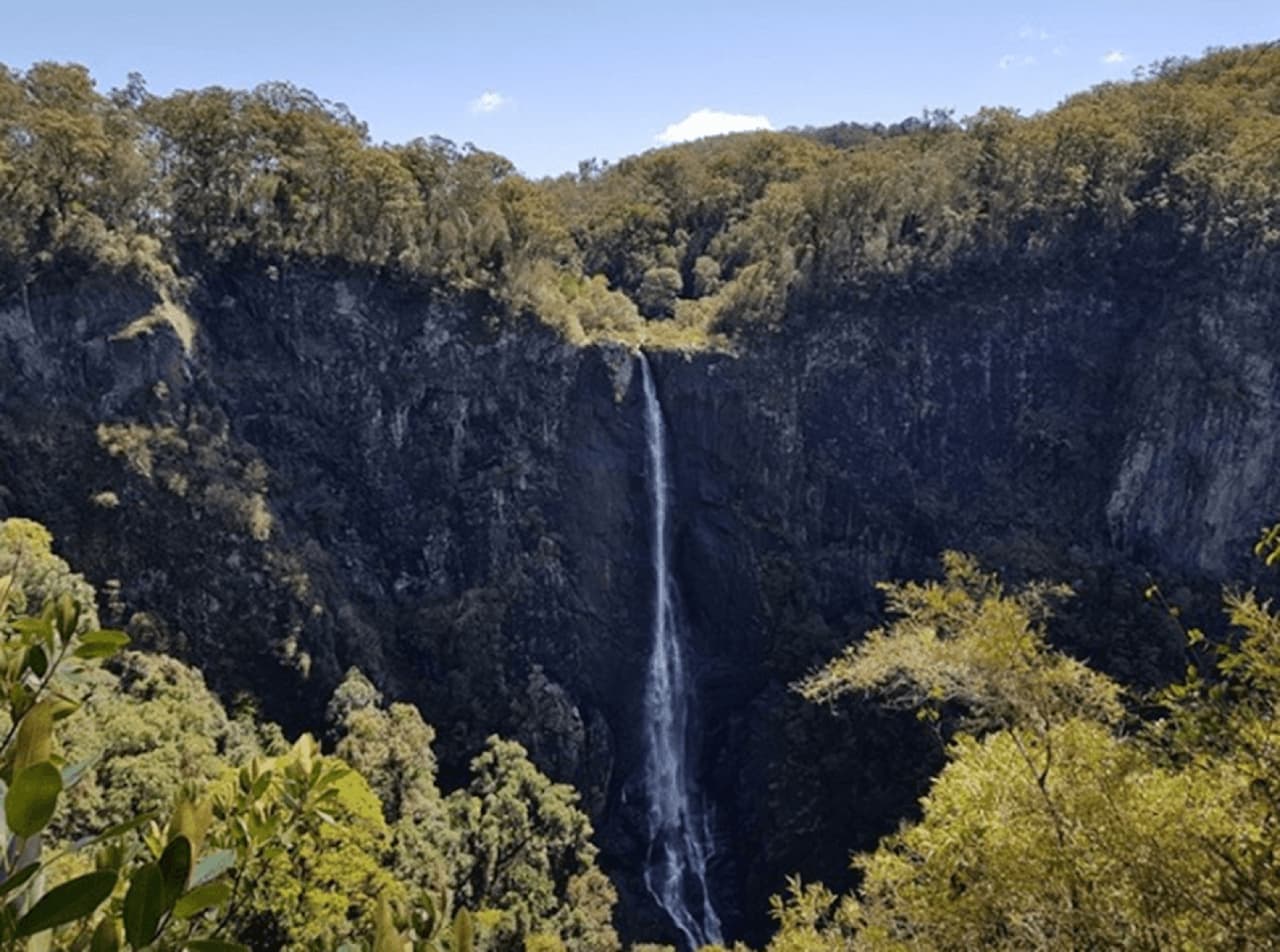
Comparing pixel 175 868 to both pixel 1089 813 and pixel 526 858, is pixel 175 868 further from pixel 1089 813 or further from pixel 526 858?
pixel 526 858

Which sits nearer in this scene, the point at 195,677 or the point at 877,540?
the point at 195,677

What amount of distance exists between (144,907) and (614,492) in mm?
30056

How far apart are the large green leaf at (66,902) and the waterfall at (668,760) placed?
27.7 meters

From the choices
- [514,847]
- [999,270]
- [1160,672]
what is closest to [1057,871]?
[514,847]

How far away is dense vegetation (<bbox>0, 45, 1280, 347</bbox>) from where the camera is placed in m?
25.5

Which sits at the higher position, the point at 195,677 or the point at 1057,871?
the point at 1057,871

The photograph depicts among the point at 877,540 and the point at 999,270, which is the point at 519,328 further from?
the point at 999,270

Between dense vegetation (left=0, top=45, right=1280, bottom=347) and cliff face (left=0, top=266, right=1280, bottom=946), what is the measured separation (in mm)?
1212

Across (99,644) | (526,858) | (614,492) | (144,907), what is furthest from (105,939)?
(614,492)

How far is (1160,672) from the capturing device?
28.1 metres

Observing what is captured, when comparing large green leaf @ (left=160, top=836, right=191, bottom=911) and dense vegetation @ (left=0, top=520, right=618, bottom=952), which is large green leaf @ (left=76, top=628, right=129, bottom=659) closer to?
dense vegetation @ (left=0, top=520, right=618, bottom=952)

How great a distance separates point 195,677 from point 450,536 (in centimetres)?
918

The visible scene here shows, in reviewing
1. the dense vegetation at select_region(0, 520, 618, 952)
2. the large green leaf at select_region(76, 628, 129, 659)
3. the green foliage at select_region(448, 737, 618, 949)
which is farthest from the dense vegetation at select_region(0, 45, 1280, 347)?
the large green leaf at select_region(76, 628, 129, 659)

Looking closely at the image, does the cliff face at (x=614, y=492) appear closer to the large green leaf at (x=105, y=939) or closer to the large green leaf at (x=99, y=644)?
the large green leaf at (x=99, y=644)
